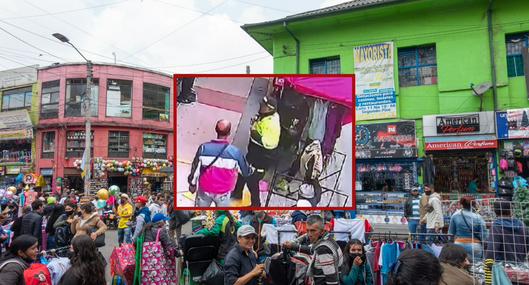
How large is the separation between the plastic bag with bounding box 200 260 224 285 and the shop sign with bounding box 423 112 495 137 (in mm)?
10927

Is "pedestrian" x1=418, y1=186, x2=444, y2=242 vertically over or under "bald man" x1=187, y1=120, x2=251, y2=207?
under

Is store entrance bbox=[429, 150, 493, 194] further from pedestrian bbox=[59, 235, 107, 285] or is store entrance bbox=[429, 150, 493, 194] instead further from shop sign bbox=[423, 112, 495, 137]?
pedestrian bbox=[59, 235, 107, 285]

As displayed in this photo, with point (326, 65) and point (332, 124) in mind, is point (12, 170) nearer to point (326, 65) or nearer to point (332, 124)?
point (326, 65)

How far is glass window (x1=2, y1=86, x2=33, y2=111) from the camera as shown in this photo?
32344mm

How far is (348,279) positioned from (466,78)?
1193cm

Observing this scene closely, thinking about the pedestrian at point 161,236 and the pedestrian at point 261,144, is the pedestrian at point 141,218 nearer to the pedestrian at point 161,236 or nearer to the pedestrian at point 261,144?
the pedestrian at point 161,236

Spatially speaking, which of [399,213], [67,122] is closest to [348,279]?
[399,213]

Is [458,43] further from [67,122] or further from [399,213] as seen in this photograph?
[67,122]

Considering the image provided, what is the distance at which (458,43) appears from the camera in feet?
46.3

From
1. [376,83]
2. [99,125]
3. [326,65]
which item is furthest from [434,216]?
[99,125]

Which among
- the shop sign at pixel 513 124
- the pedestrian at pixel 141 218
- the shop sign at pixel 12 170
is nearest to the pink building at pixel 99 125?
the shop sign at pixel 12 170

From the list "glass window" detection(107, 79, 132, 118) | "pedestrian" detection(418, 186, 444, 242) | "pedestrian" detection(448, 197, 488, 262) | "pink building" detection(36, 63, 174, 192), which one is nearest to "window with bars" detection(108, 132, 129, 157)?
"pink building" detection(36, 63, 174, 192)

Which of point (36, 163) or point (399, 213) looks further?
point (36, 163)

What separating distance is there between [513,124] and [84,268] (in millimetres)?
13382
